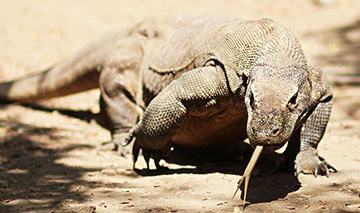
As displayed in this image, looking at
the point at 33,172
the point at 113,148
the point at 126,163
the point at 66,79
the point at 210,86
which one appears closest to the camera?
the point at 210,86

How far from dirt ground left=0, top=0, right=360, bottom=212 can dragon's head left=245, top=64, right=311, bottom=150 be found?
45 cm

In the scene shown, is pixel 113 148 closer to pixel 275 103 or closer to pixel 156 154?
pixel 156 154

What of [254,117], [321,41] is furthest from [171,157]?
[321,41]

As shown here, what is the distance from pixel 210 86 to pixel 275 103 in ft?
2.79

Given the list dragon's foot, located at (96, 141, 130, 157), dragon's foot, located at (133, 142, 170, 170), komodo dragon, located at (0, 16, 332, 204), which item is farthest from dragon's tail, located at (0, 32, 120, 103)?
dragon's foot, located at (133, 142, 170, 170)

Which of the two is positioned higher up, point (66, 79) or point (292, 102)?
point (66, 79)

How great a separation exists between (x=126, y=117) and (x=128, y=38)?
0.78m

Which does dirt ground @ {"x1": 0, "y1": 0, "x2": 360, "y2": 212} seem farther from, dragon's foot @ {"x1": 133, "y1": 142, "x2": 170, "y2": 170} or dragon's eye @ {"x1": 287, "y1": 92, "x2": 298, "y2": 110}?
dragon's eye @ {"x1": 287, "y1": 92, "x2": 298, "y2": 110}

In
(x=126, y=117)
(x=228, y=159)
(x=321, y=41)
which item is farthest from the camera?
(x=321, y=41)

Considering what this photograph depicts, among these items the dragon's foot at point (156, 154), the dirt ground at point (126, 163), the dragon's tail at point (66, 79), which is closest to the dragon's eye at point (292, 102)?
the dirt ground at point (126, 163)

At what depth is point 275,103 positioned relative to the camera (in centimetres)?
264

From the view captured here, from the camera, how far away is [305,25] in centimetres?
1013

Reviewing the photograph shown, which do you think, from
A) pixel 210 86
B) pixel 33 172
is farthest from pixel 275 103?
pixel 33 172

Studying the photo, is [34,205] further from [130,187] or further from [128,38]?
[128,38]
